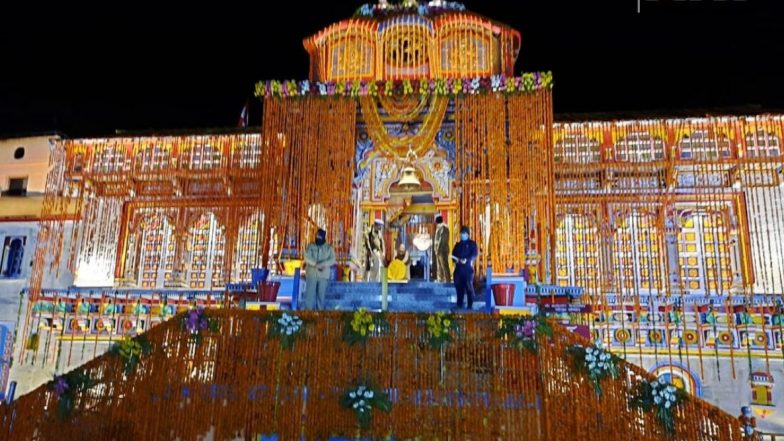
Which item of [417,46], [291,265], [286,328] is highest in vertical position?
[417,46]

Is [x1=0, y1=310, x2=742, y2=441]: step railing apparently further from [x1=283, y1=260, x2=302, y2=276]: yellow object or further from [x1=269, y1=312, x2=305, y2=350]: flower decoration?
[x1=283, y1=260, x2=302, y2=276]: yellow object

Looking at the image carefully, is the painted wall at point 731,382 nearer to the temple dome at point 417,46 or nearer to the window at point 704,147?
the window at point 704,147

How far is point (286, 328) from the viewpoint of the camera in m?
8.55

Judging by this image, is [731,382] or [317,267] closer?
[317,267]

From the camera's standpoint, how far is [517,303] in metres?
12.0

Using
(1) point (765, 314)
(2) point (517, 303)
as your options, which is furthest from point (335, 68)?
(1) point (765, 314)

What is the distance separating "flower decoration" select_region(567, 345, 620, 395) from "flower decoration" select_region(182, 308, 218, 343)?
478cm

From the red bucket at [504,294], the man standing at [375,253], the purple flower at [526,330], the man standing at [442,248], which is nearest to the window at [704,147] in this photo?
the man standing at [442,248]

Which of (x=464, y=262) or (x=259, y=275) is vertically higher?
(x=464, y=262)

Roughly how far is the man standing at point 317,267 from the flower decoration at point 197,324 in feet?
7.48

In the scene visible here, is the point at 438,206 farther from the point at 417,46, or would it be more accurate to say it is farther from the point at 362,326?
the point at 362,326

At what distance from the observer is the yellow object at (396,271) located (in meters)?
14.5

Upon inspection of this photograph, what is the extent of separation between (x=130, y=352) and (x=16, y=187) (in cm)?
1127

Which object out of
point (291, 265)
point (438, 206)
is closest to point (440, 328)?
point (291, 265)
